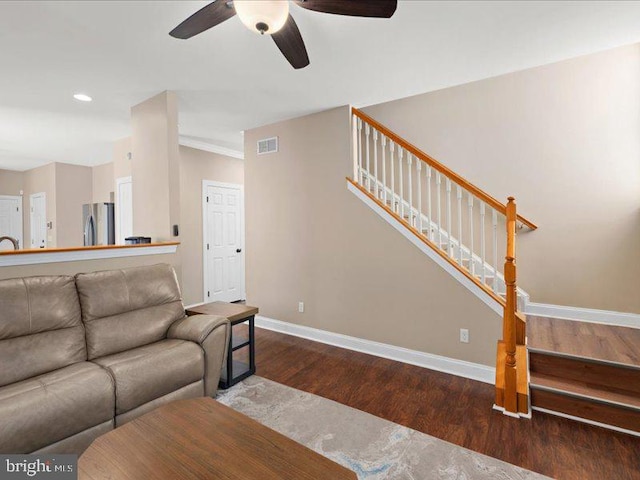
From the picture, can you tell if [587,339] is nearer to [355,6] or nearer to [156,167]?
[355,6]

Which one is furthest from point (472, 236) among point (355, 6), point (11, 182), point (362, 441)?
point (11, 182)

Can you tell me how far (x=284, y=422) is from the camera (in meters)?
2.19

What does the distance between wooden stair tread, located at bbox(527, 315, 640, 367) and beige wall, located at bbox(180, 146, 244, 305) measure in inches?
178

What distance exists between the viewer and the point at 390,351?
330 centimetres

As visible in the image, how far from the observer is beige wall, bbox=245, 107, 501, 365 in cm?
298

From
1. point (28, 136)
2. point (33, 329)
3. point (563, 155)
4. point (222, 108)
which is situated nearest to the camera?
point (33, 329)

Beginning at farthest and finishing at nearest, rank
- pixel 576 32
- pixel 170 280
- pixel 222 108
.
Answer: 1. pixel 222 108
2. pixel 170 280
3. pixel 576 32

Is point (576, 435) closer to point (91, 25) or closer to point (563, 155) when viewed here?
point (563, 155)

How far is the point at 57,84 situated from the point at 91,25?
51.1 inches

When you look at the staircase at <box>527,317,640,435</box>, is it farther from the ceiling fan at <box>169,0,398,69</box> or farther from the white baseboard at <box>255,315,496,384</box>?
the ceiling fan at <box>169,0,398,69</box>

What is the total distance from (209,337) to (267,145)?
109 inches

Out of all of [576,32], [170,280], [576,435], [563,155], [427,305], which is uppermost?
[576,32]

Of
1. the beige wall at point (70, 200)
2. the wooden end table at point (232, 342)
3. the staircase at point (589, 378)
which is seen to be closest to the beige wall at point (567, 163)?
the staircase at point (589, 378)

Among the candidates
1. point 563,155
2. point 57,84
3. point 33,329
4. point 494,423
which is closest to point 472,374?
point 494,423
